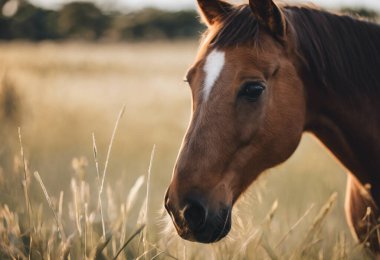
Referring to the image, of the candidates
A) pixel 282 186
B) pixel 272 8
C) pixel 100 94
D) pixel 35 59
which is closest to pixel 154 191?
pixel 282 186

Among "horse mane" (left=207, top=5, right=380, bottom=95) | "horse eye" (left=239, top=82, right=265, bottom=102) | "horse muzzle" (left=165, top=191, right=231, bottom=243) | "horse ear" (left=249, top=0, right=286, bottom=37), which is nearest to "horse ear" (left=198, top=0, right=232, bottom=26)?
"horse mane" (left=207, top=5, right=380, bottom=95)

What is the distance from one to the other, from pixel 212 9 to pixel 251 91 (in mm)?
790

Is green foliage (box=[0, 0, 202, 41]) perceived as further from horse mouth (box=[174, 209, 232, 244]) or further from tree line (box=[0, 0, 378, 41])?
horse mouth (box=[174, 209, 232, 244])

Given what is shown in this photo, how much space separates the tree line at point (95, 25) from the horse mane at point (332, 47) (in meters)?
23.3

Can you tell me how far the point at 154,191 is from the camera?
578cm

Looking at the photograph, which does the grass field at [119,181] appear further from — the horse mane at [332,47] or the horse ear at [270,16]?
the horse ear at [270,16]

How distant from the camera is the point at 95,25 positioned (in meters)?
33.2

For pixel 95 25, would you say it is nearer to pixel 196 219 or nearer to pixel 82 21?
pixel 82 21

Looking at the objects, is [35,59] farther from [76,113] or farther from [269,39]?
[269,39]

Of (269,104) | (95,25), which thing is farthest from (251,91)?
(95,25)

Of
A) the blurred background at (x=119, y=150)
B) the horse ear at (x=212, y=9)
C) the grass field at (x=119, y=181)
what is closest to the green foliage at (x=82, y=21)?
the blurred background at (x=119, y=150)

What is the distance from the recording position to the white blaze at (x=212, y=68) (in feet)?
7.69

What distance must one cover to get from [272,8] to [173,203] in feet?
3.72

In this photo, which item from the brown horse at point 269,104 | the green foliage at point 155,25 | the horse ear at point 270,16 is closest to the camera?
the brown horse at point 269,104
